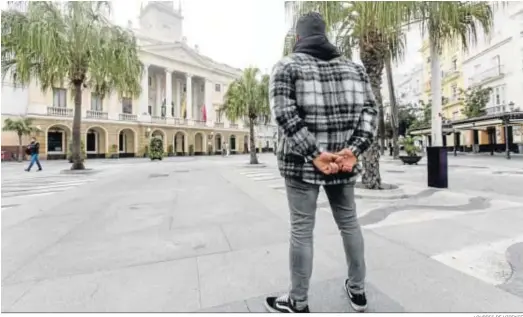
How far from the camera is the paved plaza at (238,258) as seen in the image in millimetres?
2008

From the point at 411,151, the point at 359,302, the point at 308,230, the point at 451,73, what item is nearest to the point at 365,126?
the point at 308,230

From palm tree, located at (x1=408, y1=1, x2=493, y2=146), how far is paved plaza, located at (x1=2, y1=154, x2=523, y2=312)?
277 centimetres

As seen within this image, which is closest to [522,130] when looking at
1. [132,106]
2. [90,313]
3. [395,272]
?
[395,272]

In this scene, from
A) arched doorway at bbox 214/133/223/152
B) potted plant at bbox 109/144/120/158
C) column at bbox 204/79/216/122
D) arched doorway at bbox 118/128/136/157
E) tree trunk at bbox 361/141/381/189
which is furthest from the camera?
arched doorway at bbox 214/133/223/152

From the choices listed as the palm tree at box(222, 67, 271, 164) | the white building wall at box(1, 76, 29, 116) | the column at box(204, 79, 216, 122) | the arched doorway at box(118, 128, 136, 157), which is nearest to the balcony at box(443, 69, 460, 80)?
the palm tree at box(222, 67, 271, 164)

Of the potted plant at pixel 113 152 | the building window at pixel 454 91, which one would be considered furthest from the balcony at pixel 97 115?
the building window at pixel 454 91

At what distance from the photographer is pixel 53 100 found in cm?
2966

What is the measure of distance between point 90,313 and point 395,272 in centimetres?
220

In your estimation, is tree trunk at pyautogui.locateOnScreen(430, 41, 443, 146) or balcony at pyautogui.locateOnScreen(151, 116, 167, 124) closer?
tree trunk at pyautogui.locateOnScreen(430, 41, 443, 146)

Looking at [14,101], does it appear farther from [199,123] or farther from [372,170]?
[372,170]

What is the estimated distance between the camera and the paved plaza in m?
2.01

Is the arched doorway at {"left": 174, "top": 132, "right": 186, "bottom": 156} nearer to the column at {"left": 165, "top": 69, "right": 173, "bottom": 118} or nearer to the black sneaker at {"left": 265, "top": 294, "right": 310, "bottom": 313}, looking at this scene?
the column at {"left": 165, "top": 69, "right": 173, "bottom": 118}

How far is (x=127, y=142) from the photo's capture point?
116 ft

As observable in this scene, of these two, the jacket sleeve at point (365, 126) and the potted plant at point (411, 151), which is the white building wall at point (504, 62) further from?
the jacket sleeve at point (365, 126)
